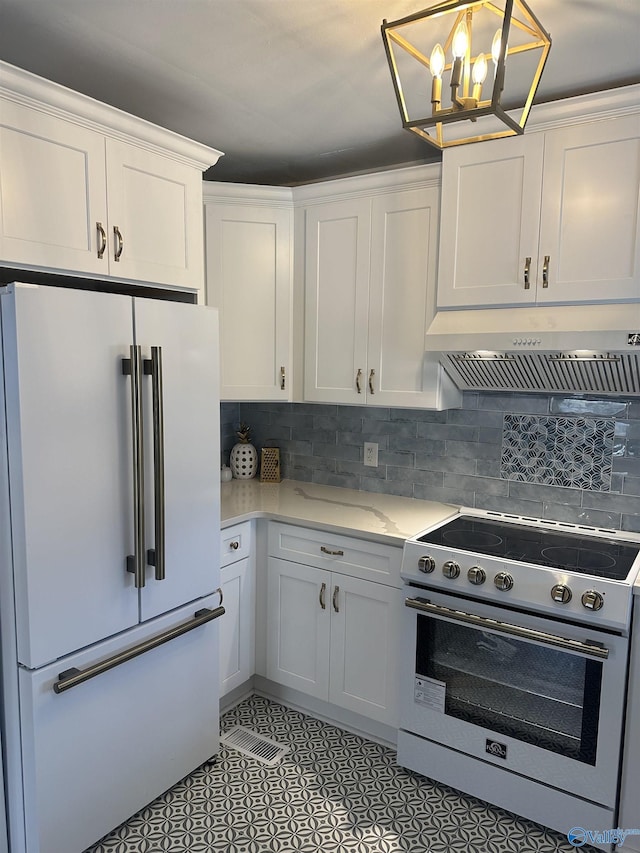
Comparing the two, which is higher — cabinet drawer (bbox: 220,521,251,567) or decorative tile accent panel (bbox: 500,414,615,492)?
decorative tile accent panel (bbox: 500,414,615,492)

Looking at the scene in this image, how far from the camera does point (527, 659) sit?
206cm

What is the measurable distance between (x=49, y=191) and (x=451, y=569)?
178 cm

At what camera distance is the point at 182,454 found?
6.97 feet

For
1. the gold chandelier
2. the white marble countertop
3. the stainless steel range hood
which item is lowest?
A: the white marble countertop

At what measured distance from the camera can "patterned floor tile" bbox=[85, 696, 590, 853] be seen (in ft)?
6.61

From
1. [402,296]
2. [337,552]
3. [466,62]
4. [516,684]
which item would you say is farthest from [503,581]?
[466,62]

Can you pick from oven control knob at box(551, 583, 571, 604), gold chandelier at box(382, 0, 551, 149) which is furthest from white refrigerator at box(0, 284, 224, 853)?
oven control knob at box(551, 583, 571, 604)

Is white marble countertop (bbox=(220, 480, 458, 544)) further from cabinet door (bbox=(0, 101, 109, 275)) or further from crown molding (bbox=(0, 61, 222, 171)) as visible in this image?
crown molding (bbox=(0, 61, 222, 171))

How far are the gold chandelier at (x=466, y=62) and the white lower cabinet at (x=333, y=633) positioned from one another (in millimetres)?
1584

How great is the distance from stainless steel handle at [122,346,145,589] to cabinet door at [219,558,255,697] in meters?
0.62

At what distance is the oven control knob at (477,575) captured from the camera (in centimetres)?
207

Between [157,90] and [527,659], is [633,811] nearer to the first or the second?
[527,659]

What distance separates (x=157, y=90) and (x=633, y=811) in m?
2.87

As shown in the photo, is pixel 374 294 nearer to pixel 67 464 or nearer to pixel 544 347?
pixel 544 347
